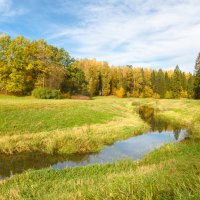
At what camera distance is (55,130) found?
23719mm

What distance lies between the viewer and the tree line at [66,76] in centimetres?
5575

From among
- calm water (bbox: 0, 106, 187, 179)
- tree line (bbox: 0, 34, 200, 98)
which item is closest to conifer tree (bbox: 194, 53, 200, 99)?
tree line (bbox: 0, 34, 200, 98)

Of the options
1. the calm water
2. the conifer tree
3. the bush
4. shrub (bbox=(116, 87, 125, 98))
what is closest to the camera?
the calm water

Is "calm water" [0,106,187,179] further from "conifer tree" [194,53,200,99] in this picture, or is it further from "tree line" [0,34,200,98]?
"conifer tree" [194,53,200,99]

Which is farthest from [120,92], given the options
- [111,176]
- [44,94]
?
[111,176]

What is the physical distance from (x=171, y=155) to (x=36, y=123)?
14368 millimetres

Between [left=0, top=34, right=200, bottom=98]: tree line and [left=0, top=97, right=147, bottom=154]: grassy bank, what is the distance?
1024 inches

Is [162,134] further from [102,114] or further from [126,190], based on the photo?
[126,190]

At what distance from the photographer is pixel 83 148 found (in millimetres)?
18688

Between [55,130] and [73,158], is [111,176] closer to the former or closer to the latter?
[73,158]

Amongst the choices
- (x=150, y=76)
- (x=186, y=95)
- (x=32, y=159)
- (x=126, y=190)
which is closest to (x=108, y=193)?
(x=126, y=190)

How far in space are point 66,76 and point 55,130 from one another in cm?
4933

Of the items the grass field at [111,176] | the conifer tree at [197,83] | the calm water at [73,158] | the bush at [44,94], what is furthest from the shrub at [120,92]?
the calm water at [73,158]

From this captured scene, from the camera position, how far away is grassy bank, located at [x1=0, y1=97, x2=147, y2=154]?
18359 mm
